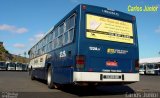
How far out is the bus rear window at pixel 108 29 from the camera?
10.9 meters

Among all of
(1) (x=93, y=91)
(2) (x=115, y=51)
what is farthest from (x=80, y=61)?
(1) (x=93, y=91)

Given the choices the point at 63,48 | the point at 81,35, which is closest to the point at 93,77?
the point at 81,35

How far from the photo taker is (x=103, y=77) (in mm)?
10820

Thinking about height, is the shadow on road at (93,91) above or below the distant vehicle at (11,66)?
below

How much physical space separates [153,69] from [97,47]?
41667mm

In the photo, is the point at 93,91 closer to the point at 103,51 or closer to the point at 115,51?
the point at 115,51

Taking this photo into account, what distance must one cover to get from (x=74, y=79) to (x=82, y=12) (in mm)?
2551

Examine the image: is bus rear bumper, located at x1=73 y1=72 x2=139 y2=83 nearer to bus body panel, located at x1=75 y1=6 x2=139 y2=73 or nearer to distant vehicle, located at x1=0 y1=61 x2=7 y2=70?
bus body panel, located at x1=75 y1=6 x2=139 y2=73

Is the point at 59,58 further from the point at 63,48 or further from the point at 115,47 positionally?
the point at 115,47

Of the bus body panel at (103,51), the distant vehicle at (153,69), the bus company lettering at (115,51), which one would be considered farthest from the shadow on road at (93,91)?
the distant vehicle at (153,69)

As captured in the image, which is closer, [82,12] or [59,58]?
[82,12]

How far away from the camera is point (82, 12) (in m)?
10.8

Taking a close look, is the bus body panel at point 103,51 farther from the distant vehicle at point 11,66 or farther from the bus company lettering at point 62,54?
the distant vehicle at point 11,66

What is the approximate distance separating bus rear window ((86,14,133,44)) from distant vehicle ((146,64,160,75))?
3947cm
